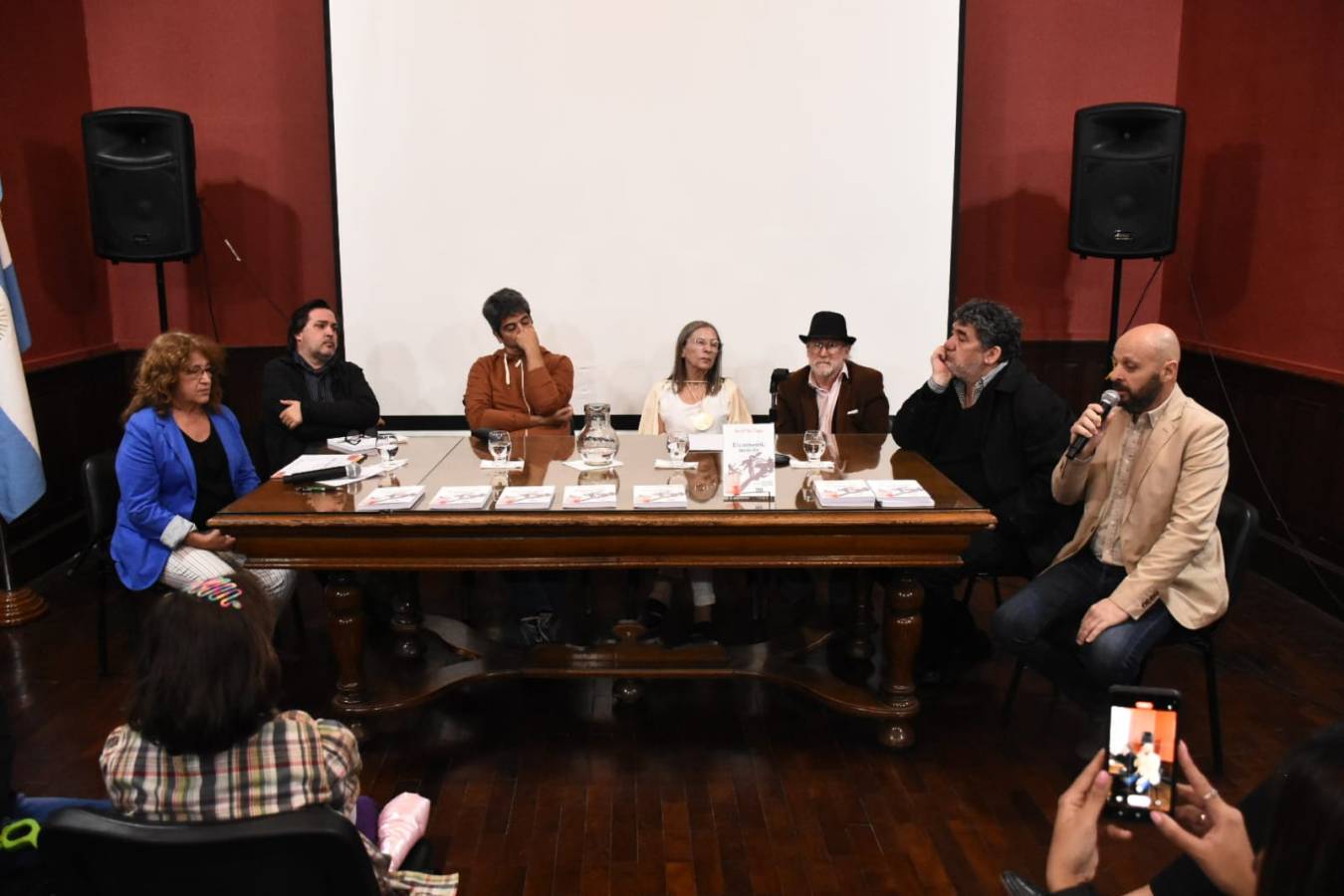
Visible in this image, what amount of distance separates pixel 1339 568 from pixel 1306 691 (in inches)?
34.3

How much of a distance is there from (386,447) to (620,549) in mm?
1082

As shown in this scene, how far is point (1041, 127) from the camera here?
5.19 metres

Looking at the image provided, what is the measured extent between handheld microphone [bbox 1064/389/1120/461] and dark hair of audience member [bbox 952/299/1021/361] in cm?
55

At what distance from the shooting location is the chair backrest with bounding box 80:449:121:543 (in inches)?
137

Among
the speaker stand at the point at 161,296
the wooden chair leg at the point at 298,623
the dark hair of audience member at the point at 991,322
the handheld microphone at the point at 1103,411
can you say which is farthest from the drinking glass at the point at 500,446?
the speaker stand at the point at 161,296

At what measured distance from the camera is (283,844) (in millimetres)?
1320

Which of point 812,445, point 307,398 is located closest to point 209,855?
point 812,445

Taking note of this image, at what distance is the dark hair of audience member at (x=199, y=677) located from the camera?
1.49m

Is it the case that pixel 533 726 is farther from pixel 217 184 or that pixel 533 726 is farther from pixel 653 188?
pixel 217 184

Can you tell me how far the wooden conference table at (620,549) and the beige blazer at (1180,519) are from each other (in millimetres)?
466

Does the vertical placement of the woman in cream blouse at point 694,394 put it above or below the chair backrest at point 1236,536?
above

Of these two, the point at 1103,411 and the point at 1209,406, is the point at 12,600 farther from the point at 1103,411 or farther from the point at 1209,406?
the point at 1209,406

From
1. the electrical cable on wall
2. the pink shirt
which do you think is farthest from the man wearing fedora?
the electrical cable on wall

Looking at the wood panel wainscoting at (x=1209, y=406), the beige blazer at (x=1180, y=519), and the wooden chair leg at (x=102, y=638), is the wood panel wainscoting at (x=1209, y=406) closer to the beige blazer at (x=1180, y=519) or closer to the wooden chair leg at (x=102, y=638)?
the wooden chair leg at (x=102, y=638)
